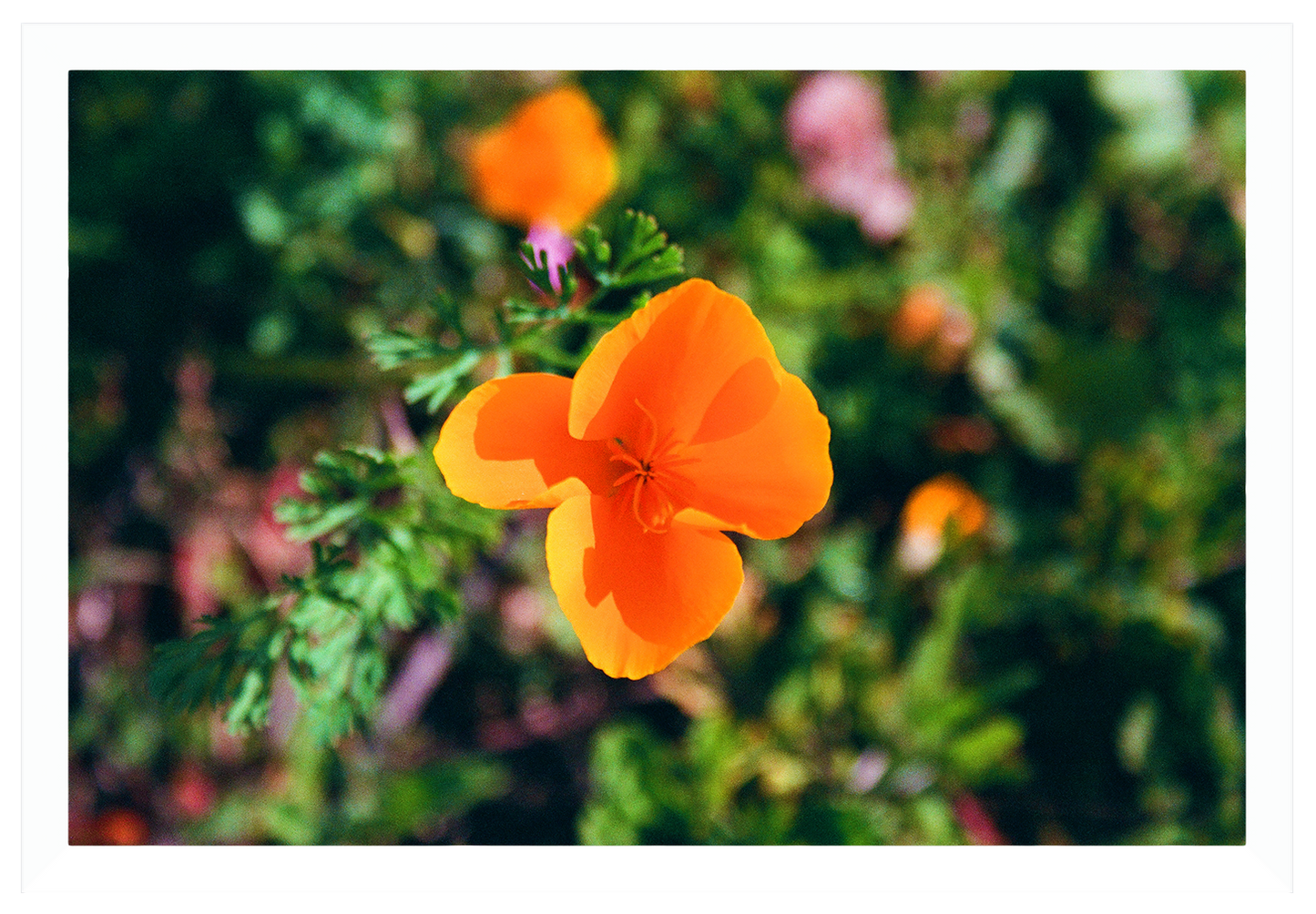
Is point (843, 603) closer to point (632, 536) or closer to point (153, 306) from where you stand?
point (632, 536)

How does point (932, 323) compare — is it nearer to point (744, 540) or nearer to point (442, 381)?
point (744, 540)

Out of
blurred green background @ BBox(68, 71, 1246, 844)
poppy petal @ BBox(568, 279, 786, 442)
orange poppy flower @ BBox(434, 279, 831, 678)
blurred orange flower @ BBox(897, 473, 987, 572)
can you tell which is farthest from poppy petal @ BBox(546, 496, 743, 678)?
blurred orange flower @ BBox(897, 473, 987, 572)

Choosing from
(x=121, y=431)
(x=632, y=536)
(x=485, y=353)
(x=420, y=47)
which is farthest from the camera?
(x=121, y=431)

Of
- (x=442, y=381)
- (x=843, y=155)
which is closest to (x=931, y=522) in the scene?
(x=843, y=155)

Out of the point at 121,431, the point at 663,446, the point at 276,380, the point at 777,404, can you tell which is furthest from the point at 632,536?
the point at 121,431

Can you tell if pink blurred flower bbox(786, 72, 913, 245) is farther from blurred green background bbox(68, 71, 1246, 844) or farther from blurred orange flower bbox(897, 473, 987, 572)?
blurred orange flower bbox(897, 473, 987, 572)

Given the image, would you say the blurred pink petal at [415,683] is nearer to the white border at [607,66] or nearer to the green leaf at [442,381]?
the white border at [607,66]

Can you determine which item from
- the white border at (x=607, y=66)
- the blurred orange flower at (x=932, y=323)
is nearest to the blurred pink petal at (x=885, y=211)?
the blurred orange flower at (x=932, y=323)
